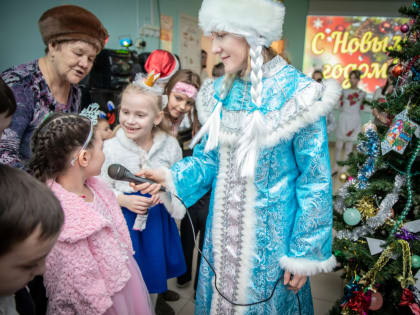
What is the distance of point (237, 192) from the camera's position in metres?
1.01

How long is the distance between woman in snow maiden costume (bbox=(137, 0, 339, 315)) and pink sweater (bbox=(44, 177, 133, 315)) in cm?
22

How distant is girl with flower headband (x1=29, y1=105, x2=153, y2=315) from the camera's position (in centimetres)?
86

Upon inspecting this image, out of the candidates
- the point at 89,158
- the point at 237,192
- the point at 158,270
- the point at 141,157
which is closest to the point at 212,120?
the point at 237,192

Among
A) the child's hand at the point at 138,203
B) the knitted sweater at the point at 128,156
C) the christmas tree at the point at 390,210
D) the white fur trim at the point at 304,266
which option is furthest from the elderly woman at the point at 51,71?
the christmas tree at the point at 390,210

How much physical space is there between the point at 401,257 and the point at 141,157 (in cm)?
134

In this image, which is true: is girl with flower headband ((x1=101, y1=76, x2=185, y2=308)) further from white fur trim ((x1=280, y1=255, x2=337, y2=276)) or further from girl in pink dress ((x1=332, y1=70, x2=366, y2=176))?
girl in pink dress ((x1=332, y1=70, x2=366, y2=176))

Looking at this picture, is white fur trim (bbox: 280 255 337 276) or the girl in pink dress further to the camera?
→ the girl in pink dress

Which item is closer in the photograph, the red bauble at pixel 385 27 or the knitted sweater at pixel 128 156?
the knitted sweater at pixel 128 156

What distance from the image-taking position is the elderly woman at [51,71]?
113cm

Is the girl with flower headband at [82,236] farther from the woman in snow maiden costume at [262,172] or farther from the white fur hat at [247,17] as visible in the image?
the white fur hat at [247,17]

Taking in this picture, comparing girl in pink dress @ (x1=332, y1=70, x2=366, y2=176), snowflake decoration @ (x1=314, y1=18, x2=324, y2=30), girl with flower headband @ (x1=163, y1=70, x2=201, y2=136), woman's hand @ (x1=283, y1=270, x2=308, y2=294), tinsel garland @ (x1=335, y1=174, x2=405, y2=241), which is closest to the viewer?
woman's hand @ (x1=283, y1=270, x2=308, y2=294)

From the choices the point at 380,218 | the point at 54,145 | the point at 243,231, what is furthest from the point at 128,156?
the point at 380,218

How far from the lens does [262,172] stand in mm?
970

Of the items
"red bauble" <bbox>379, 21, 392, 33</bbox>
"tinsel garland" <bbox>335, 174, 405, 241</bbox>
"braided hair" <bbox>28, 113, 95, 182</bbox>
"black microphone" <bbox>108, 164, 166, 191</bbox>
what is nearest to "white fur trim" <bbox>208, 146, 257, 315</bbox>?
"black microphone" <bbox>108, 164, 166, 191</bbox>
